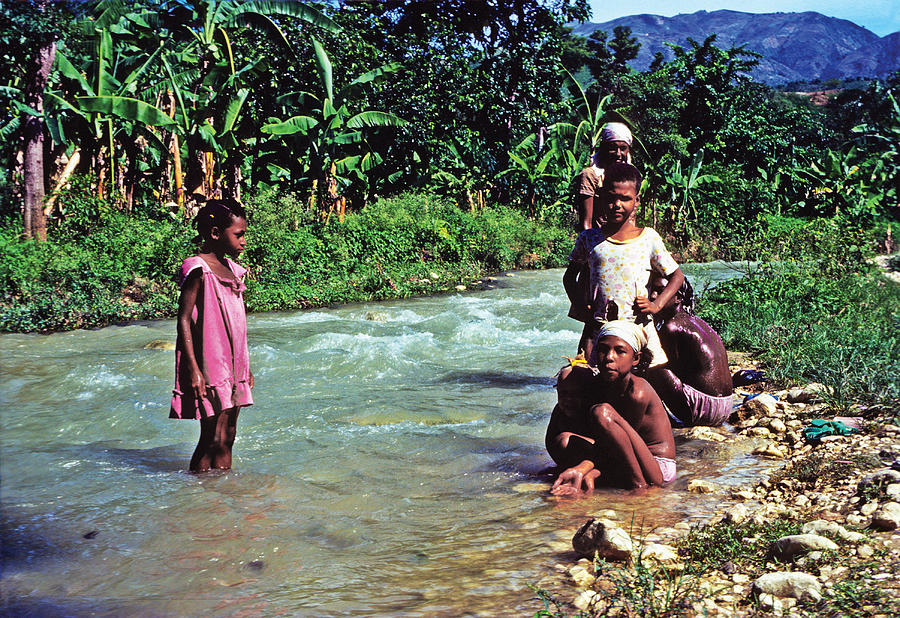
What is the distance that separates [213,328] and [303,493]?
40.6 inches

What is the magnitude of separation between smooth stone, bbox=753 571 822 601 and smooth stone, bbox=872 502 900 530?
63 cm

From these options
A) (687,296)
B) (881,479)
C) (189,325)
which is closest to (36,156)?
(189,325)

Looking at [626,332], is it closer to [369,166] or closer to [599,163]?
[599,163]

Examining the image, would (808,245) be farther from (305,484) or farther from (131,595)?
(131,595)

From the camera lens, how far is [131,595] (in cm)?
298

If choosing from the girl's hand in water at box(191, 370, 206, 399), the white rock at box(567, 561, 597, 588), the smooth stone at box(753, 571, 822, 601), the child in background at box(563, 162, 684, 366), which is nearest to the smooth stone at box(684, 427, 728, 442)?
the child in background at box(563, 162, 684, 366)

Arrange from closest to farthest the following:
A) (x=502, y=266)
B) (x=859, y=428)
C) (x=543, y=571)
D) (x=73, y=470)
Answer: (x=543, y=571), (x=859, y=428), (x=73, y=470), (x=502, y=266)

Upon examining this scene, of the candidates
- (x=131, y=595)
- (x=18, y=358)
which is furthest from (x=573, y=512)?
(x=18, y=358)

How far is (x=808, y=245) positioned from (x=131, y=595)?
1059 centimetres

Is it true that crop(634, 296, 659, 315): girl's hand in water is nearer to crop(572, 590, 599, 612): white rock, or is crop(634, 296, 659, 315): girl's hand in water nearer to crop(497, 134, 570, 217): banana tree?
crop(572, 590, 599, 612): white rock

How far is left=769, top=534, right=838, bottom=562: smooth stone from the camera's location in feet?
9.01

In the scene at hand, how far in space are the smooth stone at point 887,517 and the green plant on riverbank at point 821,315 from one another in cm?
193

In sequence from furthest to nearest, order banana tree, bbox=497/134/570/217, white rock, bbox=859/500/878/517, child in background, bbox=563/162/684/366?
banana tree, bbox=497/134/570/217 → child in background, bbox=563/162/684/366 → white rock, bbox=859/500/878/517

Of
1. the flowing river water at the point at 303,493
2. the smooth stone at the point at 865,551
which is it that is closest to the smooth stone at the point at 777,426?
the flowing river water at the point at 303,493
